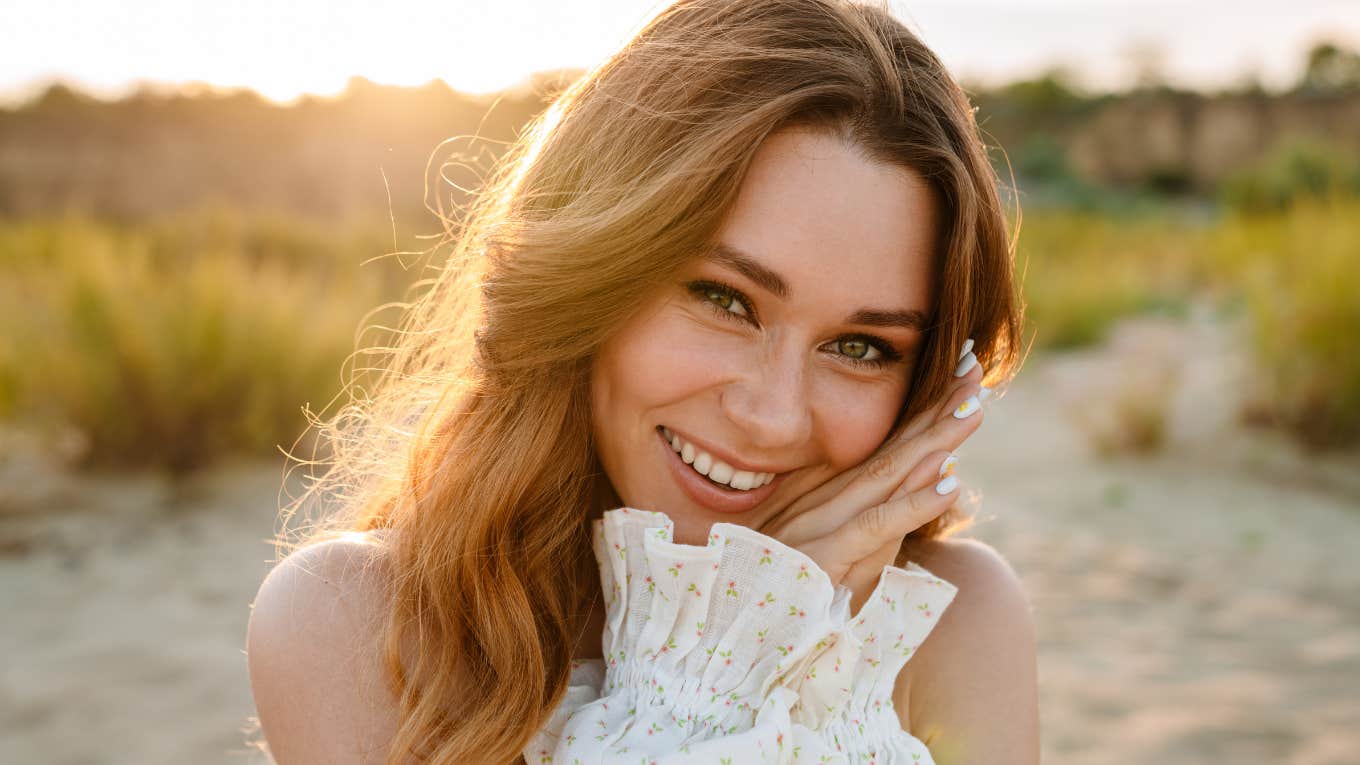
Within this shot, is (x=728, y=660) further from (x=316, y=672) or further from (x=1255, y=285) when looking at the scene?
(x=1255, y=285)

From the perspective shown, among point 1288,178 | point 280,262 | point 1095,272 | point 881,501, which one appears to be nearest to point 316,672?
point 881,501

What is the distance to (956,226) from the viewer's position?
70.6 inches

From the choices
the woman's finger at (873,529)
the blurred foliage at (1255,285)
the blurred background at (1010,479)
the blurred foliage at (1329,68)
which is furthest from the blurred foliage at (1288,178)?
the blurred foliage at (1329,68)

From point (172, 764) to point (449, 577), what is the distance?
2388 mm

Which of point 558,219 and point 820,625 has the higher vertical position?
point 558,219

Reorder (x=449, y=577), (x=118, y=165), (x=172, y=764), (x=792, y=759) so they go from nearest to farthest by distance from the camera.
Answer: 1. (x=792, y=759)
2. (x=449, y=577)
3. (x=172, y=764)
4. (x=118, y=165)

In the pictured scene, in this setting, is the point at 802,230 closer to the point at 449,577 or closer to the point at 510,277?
the point at 510,277

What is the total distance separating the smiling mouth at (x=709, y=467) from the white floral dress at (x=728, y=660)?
139 millimetres

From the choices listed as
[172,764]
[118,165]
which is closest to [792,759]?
[172,764]

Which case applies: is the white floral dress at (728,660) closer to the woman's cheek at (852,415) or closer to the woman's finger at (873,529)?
the woman's finger at (873,529)

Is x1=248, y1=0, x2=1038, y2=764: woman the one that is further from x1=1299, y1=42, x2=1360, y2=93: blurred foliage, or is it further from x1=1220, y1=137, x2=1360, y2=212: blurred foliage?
x1=1299, y1=42, x2=1360, y2=93: blurred foliage

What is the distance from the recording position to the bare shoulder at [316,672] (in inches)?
61.6

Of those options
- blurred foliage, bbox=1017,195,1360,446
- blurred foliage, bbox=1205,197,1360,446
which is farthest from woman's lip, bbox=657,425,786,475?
blurred foliage, bbox=1205,197,1360,446

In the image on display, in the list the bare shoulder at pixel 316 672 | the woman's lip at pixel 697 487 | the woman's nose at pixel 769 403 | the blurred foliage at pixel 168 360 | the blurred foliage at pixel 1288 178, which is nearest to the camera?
the bare shoulder at pixel 316 672
